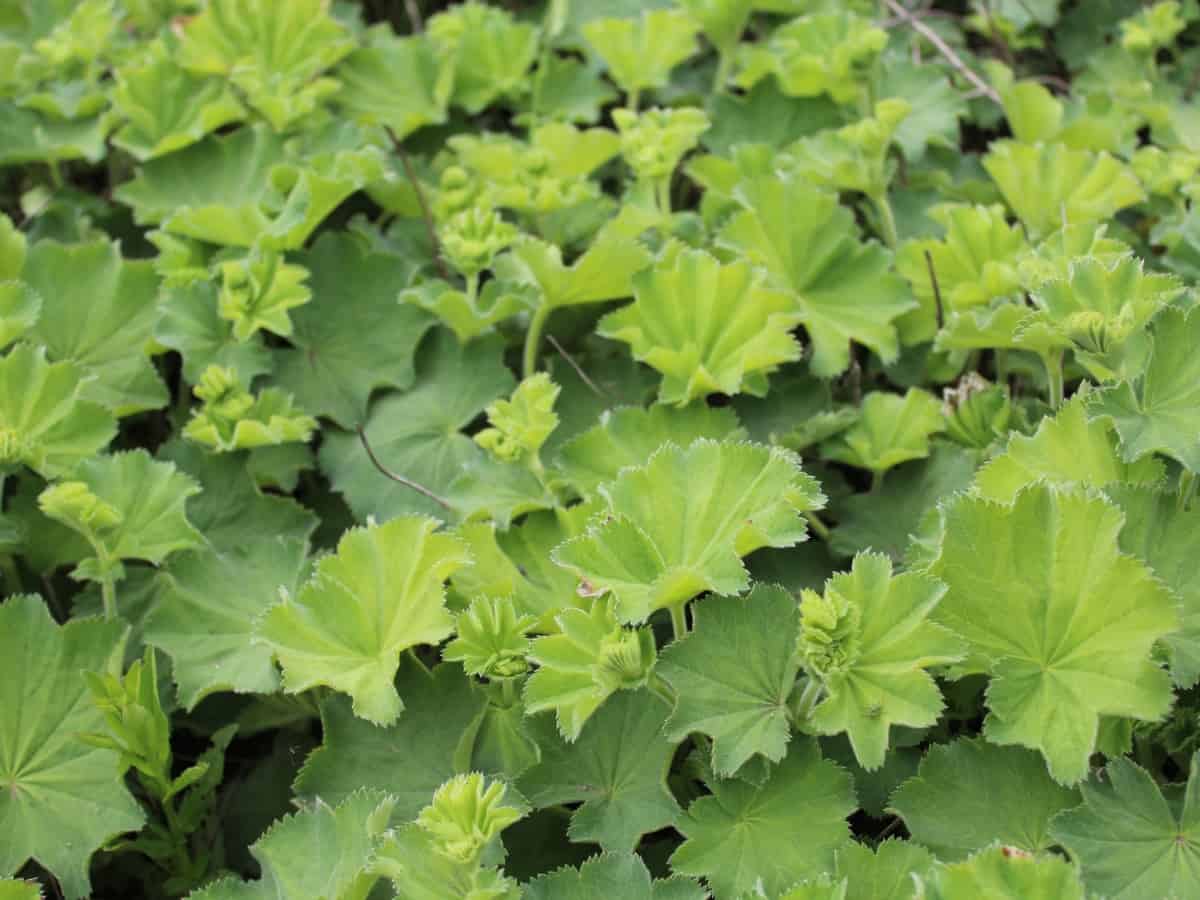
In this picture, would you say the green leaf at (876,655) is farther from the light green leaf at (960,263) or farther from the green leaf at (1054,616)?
the light green leaf at (960,263)

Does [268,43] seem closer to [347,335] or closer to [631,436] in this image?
[347,335]

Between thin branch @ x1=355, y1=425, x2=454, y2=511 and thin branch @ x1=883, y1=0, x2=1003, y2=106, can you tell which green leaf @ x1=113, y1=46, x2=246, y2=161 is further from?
thin branch @ x1=883, y1=0, x2=1003, y2=106

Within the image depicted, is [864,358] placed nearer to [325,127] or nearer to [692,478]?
[692,478]

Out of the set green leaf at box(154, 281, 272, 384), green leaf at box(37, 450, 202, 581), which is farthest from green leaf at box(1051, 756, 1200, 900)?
green leaf at box(154, 281, 272, 384)

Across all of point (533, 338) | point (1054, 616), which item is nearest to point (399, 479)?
point (533, 338)

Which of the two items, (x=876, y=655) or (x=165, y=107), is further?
(x=165, y=107)

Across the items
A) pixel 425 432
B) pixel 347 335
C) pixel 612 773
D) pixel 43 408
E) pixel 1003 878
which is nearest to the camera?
pixel 1003 878
